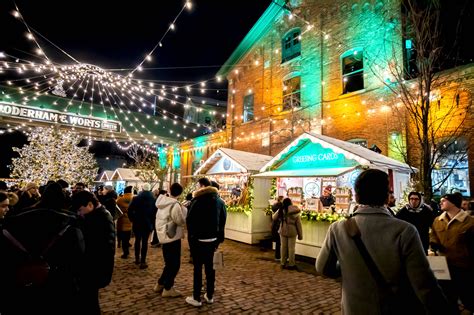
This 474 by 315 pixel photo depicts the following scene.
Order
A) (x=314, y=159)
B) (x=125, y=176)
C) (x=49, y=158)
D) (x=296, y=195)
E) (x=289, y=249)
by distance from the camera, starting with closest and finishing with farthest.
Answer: (x=289, y=249), (x=314, y=159), (x=296, y=195), (x=49, y=158), (x=125, y=176)

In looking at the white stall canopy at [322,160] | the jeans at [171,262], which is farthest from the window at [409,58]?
the jeans at [171,262]

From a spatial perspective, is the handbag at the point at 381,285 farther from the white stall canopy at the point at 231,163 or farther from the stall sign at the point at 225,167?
the stall sign at the point at 225,167

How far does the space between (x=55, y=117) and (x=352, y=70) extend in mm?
14365

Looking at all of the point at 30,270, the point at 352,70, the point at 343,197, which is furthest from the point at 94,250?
the point at 352,70

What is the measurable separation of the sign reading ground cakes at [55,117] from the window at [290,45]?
33.6 feet

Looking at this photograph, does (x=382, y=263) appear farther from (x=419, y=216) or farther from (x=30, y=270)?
(x=419, y=216)

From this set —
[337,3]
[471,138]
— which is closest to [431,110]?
[471,138]

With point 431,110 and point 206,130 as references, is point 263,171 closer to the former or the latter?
point 431,110

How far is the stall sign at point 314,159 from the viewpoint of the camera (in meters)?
8.52

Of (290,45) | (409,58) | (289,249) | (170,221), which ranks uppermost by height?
(290,45)

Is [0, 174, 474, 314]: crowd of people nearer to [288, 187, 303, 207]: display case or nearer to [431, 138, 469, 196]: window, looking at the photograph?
[288, 187, 303, 207]: display case

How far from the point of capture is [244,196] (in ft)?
36.3

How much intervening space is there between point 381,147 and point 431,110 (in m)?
2.07

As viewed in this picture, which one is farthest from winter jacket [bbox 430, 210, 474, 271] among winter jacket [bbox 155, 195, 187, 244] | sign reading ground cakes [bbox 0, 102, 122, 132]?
sign reading ground cakes [bbox 0, 102, 122, 132]
